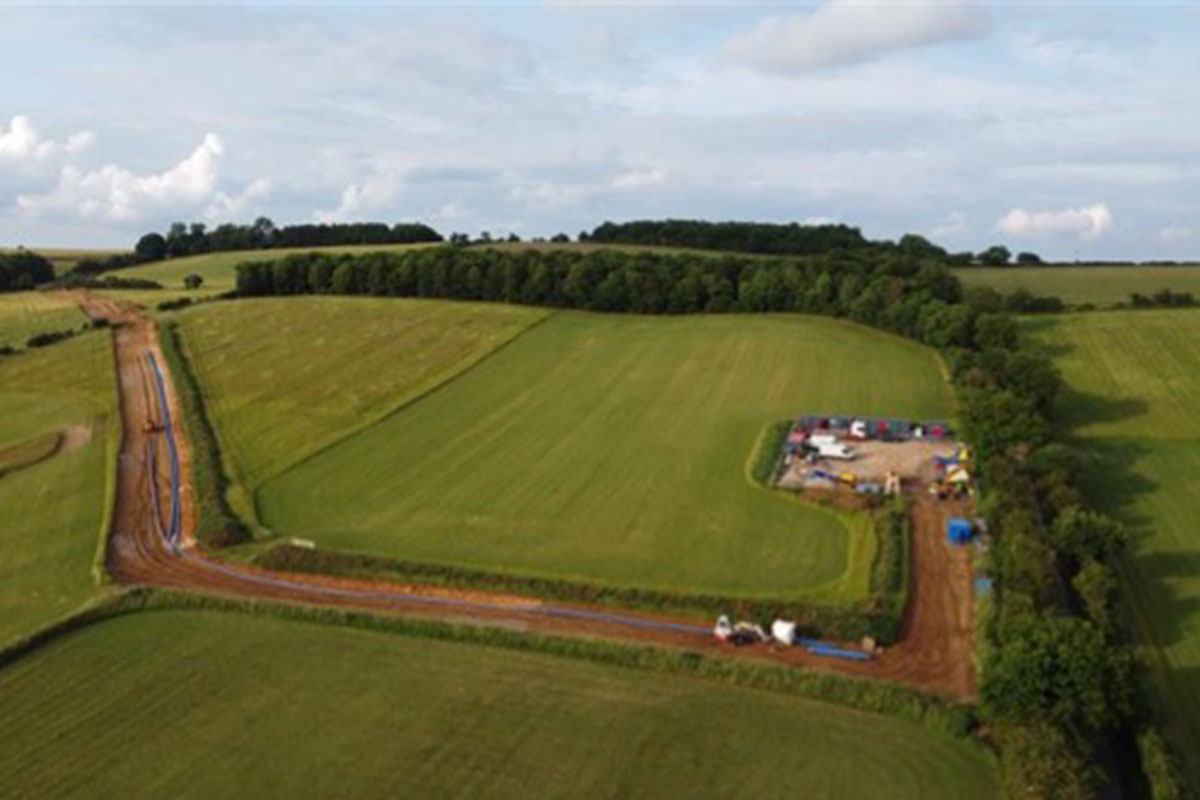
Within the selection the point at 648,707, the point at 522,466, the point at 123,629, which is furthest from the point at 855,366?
the point at 123,629

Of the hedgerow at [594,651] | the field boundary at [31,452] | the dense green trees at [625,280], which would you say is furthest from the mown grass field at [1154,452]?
the field boundary at [31,452]

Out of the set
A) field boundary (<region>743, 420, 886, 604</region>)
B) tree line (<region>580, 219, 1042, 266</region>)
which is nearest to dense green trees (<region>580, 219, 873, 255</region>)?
tree line (<region>580, 219, 1042, 266</region>)

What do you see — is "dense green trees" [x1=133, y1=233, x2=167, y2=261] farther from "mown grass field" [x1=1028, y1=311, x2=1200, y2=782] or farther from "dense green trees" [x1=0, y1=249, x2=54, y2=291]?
"mown grass field" [x1=1028, y1=311, x2=1200, y2=782]

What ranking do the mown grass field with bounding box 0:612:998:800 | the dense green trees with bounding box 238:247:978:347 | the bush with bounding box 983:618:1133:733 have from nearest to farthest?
the mown grass field with bounding box 0:612:998:800 < the bush with bounding box 983:618:1133:733 < the dense green trees with bounding box 238:247:978:347

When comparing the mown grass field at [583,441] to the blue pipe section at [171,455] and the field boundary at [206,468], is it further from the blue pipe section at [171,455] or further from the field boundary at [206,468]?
the blue pipe section at [171,455]

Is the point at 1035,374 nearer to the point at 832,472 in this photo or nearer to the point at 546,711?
the point at 832,472

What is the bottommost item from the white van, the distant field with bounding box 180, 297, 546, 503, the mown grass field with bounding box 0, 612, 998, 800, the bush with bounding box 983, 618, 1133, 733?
the mown grass field with bounding box 0, 612, 998, 800

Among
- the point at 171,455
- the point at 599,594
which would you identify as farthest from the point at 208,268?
the point at 599,594
